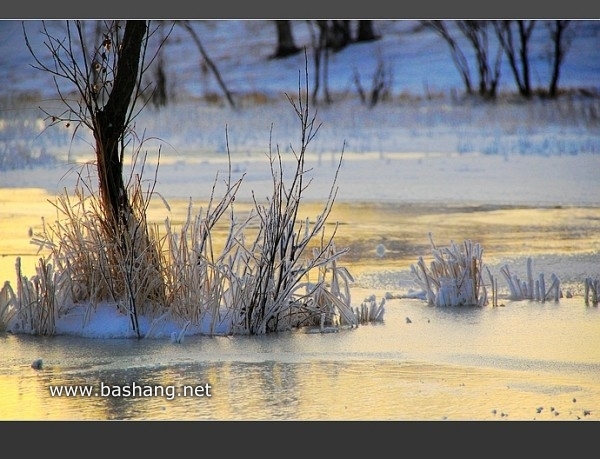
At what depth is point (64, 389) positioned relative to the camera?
4.51 m

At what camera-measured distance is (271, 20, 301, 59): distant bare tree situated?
9.32m

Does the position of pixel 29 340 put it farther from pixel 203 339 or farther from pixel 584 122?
pixel 584 122

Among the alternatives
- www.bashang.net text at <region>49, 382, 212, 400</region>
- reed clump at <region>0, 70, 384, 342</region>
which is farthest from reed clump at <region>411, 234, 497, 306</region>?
www.bashang.net text at <region>49, 382, 212, 400</region>

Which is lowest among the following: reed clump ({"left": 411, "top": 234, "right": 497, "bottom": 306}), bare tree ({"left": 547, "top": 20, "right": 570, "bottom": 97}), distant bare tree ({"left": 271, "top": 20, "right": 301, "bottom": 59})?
reed clump ({"left": 411, "top": 234, "right": 497, "bottom": 306})

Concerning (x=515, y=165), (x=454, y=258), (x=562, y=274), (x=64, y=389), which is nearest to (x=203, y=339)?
(x=64, y=389)

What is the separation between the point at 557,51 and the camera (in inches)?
360

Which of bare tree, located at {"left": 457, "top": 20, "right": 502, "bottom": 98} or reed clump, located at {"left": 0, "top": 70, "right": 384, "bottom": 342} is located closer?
reed clump, located at {"left": 0, "top": 70, "right": 384, "bottom": 342}

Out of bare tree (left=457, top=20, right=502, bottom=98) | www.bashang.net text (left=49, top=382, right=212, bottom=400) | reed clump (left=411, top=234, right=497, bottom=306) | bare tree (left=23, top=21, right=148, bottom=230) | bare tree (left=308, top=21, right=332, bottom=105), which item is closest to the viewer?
www.bashang.net text (left=49, top=382, right=212, bottom=400)

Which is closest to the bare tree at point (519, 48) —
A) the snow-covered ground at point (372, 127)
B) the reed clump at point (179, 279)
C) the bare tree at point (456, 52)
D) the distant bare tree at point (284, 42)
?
the snow-covered ground at point (372, 127)

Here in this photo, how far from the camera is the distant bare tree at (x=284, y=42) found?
932 cm

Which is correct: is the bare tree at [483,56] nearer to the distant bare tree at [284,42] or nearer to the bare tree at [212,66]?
the distant bare tree at [284,42]

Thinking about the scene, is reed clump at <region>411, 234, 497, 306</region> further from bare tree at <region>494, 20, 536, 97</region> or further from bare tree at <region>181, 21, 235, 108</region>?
bare tree at <region>181, 21, 235, 108</region>

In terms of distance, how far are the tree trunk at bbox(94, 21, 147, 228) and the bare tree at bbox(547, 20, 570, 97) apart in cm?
430

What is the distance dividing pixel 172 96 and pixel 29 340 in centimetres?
469
